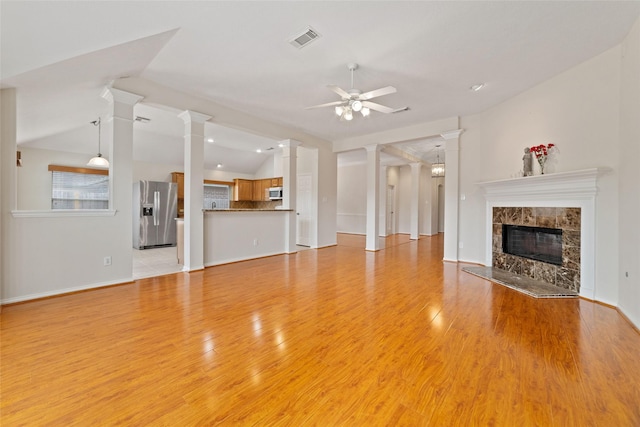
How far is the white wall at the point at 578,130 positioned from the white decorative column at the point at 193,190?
204 inches

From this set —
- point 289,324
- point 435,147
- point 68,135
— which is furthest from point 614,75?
point 68,135

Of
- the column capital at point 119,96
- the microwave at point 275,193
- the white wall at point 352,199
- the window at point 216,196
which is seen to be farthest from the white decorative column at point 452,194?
the window at point 216,196

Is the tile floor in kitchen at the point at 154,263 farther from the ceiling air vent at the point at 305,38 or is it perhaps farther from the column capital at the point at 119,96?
the ceiling air vent at the point at 305,38

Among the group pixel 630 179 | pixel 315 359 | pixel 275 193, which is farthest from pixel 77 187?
pixel 630 179

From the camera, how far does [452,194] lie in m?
5.65

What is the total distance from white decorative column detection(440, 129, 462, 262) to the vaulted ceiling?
0.97m

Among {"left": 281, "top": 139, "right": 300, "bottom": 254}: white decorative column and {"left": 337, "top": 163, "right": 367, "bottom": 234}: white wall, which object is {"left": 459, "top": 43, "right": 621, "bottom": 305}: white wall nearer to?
{"left": 281, "top": 139, "right": 300, "bottom": 254}: white decorative column

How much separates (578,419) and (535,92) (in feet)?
14.4

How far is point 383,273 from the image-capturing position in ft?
15.1

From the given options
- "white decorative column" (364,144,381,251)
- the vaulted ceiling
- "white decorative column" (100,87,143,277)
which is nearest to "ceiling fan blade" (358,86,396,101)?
the vaulted ceiling

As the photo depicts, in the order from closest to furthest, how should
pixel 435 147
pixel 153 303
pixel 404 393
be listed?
1. pixel 404 393
2. pixel 153 303
3. pixel 435 147

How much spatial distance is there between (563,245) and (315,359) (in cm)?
381

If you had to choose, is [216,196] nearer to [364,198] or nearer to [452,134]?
[364,198]

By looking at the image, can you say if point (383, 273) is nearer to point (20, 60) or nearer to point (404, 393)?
point (404, 393)
